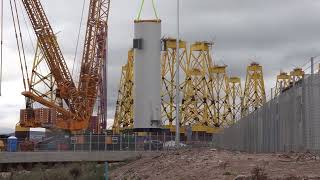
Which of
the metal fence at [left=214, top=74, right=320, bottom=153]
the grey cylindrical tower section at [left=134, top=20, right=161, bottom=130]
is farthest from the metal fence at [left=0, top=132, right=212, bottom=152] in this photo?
the metal fence at [left=214, top=74, right=320, bottom=153]

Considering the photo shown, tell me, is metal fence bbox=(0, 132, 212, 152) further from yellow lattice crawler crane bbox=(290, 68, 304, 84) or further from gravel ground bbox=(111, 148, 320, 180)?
gravel ground bbox=(111, 148, 320, 180)

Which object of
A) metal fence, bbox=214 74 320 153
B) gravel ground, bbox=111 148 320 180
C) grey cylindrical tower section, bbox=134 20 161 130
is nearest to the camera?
gravel ground, bbox=111 148 320 180

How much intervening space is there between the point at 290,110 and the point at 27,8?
196 ft

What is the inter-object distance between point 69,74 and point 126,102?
142ft

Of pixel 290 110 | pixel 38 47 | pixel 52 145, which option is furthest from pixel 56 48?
pixel 290 110

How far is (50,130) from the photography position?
75938 millimetres

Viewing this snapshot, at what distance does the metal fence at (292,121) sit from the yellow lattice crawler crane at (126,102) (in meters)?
86.7

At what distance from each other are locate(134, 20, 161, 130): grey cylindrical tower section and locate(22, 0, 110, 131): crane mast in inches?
396

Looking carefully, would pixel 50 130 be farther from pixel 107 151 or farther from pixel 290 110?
pixel 290 110

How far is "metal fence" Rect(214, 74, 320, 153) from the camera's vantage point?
22.2m

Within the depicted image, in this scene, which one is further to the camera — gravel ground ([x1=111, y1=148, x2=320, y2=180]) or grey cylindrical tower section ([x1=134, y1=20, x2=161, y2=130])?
grey cylindrical tower section ([x1=134, y1=20, x2=161, y2=130])

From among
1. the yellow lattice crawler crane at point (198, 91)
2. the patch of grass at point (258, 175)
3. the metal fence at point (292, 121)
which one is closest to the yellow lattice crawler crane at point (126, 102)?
the yellow lattice crawler crane at point (198, 91)

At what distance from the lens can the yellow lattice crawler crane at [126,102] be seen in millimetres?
120938

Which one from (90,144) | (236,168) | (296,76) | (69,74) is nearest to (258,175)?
(236,168)
